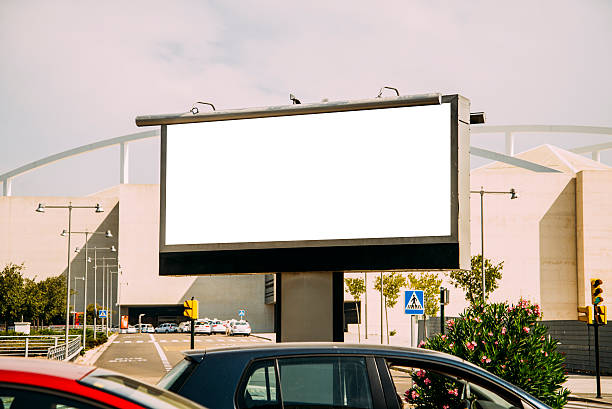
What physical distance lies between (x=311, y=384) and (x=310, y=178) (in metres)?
10.7

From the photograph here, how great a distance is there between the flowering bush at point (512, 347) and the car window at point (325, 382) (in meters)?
4.93

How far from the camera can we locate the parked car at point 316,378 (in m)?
5.50

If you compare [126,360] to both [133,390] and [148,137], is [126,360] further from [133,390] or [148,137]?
[148,137]

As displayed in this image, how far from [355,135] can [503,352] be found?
6.66 meters

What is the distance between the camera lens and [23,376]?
3.03m

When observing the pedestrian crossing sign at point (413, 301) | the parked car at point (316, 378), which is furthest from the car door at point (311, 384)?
the pedestrian crossing sign at point (413, 301)

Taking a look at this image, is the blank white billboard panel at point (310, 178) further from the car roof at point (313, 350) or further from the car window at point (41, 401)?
the car window at point (41, 401)

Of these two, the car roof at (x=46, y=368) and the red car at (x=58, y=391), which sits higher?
the car roof at (x=46, y=368)

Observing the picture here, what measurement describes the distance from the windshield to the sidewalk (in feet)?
63.4

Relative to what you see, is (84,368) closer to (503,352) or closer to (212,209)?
(503,352)

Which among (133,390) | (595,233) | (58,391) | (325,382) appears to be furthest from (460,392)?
(595,233)

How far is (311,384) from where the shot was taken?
560 centimetres

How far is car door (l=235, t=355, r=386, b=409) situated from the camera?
5.51m

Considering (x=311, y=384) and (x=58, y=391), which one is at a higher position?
(x=58, y=391)
